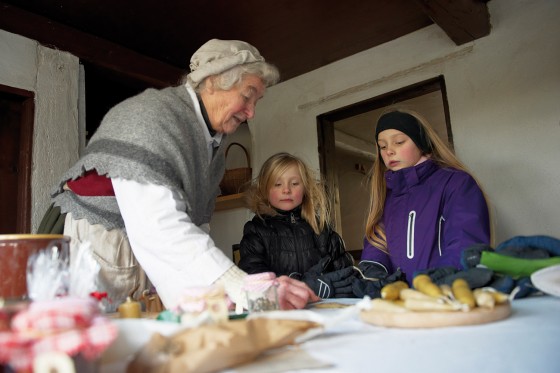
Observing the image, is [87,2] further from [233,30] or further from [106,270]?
[106,270]

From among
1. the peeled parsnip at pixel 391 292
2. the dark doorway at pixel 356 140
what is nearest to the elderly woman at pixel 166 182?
the peeled parsnip at pixel 391 292

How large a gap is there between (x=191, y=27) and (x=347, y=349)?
2.31 m

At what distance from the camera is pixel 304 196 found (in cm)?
205

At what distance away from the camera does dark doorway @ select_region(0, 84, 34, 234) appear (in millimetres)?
2070

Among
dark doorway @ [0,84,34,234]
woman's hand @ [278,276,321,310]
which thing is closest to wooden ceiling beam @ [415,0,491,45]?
woman's hand @ [278,276,321,310]

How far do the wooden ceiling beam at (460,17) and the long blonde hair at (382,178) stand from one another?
66 centimetres

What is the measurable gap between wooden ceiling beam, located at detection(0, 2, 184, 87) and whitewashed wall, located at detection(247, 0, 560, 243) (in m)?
1.41

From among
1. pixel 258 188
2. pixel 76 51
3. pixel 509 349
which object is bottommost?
pixel 509 349

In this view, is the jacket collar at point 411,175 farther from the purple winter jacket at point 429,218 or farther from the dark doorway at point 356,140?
the dark doorway at point 356,140

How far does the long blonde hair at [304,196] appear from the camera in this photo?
1.99 m

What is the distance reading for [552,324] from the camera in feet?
1.79

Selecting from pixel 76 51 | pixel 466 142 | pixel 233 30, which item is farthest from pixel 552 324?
pixel 76 51

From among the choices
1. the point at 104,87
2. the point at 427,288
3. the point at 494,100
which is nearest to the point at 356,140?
the point at 494,100

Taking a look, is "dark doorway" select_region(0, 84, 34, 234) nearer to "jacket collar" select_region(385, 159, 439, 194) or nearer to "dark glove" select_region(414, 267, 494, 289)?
"jacket collar" select_region(385, 159, 439, 194)
